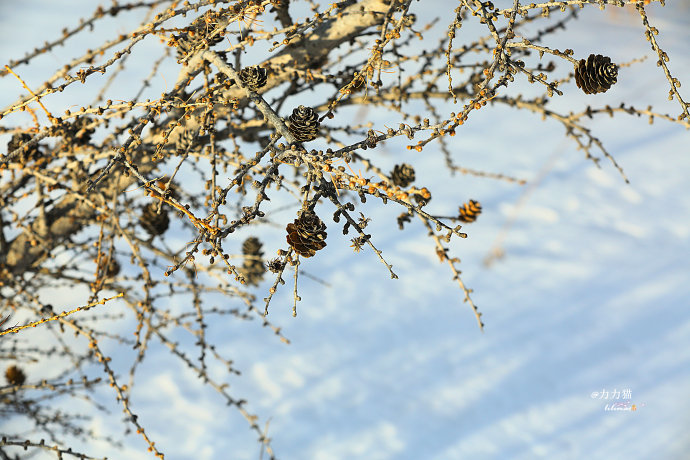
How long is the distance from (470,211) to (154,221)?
42.4 inches

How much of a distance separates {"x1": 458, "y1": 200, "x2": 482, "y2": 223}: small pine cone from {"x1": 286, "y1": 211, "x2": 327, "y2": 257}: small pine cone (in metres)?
0.75

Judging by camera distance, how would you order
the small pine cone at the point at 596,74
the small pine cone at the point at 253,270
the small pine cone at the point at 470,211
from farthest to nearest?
the small pine cone at the point at 253,270, the small pine cone at the point at 470,211, the small pine cone at the point at 596,74

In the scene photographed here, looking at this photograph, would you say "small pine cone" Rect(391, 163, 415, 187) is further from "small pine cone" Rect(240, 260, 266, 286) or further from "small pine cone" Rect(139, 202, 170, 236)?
"small pine cone" Rect(139, 202, 170, 236)

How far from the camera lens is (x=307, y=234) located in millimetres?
1026

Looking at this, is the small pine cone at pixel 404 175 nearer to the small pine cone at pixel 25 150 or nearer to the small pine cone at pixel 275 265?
the small pine cone at pixel 275 265

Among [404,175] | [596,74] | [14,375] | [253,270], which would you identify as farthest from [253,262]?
[596,74]

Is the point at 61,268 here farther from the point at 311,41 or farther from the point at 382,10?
the point at 382,10

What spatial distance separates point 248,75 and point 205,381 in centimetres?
101

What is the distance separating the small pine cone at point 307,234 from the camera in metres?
1.03

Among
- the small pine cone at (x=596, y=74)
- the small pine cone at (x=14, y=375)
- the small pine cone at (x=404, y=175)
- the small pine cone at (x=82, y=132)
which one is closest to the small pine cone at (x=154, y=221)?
the small pine cone at (x=82, y=132)

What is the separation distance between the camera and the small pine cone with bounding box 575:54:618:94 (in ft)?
3.85

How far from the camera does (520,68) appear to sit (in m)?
0.98

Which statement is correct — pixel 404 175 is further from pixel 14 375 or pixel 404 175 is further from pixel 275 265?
pixel 14 375

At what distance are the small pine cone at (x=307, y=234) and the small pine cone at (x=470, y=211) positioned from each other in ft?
2.45
